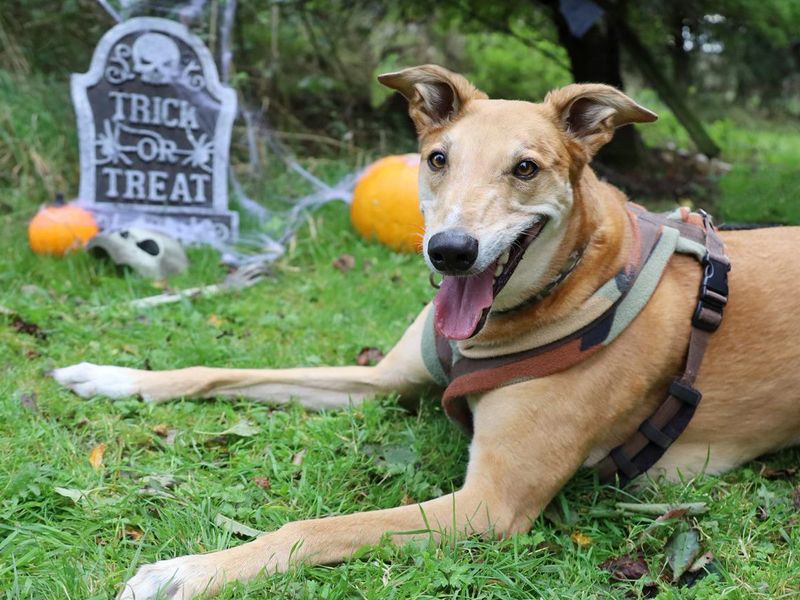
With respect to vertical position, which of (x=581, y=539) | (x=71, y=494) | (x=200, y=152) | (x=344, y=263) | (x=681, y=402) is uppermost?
(x=200, y=152)

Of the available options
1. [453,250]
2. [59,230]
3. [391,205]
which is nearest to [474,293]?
[453,250]

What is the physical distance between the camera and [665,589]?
95.6 inches

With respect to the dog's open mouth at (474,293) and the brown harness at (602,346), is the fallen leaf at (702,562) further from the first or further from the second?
the dog's open mouth at (474,293)

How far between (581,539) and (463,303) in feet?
3.05

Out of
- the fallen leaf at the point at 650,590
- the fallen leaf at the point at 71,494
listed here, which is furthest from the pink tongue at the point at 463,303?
the fallen leaf at the point at 71,494

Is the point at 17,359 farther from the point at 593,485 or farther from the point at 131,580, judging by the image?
the point at 593,485

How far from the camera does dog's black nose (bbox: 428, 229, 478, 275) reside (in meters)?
2.41

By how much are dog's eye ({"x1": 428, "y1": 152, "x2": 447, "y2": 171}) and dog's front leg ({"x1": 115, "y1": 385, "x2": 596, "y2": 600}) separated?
32.6 inches

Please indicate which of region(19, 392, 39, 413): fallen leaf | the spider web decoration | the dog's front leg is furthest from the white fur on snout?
the spider web decoration

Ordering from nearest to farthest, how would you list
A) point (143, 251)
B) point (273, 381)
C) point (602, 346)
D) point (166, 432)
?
point (602, 346) → point (166, 432) → point (273, 381) → point (143, 251)

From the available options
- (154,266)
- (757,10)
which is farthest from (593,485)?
(757,10)

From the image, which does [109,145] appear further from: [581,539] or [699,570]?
[699,570]

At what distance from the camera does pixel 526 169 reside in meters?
2.67

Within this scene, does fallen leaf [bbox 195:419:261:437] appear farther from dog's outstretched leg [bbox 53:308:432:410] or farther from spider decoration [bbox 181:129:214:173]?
spider decoration [bbox 181:129:214:173]
